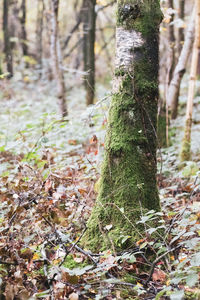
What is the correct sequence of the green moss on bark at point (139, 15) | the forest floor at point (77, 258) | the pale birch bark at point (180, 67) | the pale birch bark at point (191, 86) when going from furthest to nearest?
1. the pale birch bark at point (180, 67)
2. the pale birch bark at point (191, 86)
3. the green moss on bark at point (139, 15)
4. the forest floor at point (77, 258)

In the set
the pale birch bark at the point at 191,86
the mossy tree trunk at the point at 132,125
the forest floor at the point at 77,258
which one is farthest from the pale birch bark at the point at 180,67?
the forest floor at the point at 77,258

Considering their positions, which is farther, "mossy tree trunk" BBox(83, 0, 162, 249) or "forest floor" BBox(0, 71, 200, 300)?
"mossy tree trunk" BBox(83, 0, 162, 249)

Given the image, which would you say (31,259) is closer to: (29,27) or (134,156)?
(134,156)

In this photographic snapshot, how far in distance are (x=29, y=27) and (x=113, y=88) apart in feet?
82.9

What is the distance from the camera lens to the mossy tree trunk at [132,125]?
9.41 ft

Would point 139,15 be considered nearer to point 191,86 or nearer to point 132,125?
point 132,125

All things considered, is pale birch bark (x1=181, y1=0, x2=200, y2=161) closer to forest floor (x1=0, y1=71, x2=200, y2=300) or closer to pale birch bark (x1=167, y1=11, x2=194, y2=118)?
pale birch bark (x1=167, y1=11, x2=194, y2=118)

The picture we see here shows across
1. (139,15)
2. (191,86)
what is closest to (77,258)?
(139,15)

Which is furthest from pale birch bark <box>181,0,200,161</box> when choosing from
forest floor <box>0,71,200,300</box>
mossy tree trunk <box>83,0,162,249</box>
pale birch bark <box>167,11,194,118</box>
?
mossy tree trunk <box>83,0,162,249</box>

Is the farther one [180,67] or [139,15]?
[180,67]

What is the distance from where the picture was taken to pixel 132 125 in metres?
2.90

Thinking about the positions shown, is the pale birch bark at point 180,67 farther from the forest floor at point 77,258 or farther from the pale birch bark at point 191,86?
the forest floor at point 77,258

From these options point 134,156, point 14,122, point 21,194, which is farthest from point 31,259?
point 14,122

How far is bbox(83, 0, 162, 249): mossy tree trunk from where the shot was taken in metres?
2.87
